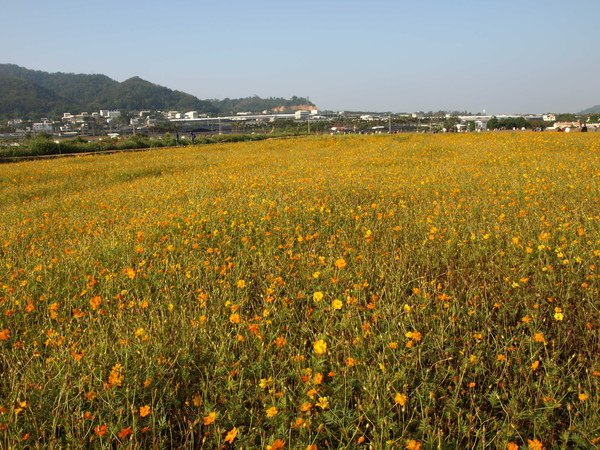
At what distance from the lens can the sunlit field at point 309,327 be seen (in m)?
1.72

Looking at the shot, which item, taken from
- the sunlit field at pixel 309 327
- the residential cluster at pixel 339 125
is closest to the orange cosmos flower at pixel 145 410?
the sunlit field at pixel 309 327

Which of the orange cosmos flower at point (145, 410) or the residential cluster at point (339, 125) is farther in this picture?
the residential cluster at point (339, 125)

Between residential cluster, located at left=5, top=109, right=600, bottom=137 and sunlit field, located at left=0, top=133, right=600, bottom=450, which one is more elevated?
residential cluster, located at left=5, top=109, right=600, bottom=137

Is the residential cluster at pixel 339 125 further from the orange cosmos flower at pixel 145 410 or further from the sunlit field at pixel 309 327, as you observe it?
the orange cosmos flower at pixel 145 410

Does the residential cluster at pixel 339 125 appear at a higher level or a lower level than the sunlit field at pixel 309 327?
higher

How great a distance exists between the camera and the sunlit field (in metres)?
1.72

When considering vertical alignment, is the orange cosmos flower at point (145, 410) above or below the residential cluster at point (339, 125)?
below

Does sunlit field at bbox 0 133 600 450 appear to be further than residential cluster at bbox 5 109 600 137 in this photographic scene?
No

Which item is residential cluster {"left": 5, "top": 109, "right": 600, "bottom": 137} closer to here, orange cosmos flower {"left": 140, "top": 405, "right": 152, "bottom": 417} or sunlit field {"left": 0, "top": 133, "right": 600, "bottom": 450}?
sunlit field {"left": 0, "top": 133, "right": 600, "bottom": 450}

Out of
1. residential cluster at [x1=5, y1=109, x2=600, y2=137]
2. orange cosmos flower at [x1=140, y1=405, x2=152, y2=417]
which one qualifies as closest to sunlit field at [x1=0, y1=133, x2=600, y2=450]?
orange cosmos flower at [x1=140, y1=405, x2=152, y2=417]

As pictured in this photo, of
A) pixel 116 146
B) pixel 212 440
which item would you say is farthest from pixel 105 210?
pixel 116 146

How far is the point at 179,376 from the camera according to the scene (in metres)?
2.05

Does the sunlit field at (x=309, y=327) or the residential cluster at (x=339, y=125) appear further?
the residential cluster at (x=339, y=125)

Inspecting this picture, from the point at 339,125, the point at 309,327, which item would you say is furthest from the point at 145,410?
the point at 339,125
